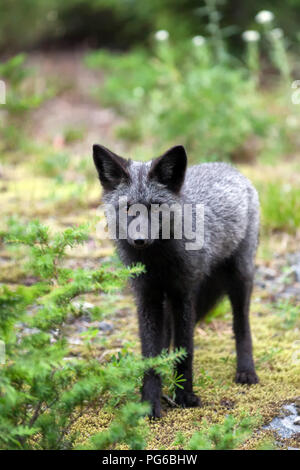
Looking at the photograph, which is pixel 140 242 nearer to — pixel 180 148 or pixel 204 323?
pixel 180 148

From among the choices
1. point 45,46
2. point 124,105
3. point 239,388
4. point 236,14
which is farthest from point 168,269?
point 45,46

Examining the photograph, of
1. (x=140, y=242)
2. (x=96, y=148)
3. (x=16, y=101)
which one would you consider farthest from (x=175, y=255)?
(x=16, y=101)

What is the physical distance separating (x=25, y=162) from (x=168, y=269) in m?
5.14

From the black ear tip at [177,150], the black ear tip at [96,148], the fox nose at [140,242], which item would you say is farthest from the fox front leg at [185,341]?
the black ear tip at [96,148]

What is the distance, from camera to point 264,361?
13.2ft

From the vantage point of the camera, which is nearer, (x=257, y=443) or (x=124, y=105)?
(x=257, y=443)

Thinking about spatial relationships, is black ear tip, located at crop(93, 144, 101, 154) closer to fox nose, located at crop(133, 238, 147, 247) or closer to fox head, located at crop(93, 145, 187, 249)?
fox head, located at crop(93, 145, 187, 249)

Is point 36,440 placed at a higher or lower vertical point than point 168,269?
lower

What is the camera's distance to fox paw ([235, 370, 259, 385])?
375 cm

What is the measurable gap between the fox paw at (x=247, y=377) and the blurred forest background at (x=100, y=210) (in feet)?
0.23

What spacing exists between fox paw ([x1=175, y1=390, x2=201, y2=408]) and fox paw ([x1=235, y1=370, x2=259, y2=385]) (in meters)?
0.45

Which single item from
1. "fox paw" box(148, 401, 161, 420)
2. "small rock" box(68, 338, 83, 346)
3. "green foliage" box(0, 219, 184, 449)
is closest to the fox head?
"green foliage" box(0, 219, 184, 449)

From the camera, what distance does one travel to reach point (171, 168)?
3.32 meters

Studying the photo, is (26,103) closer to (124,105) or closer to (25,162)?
(25,162)
